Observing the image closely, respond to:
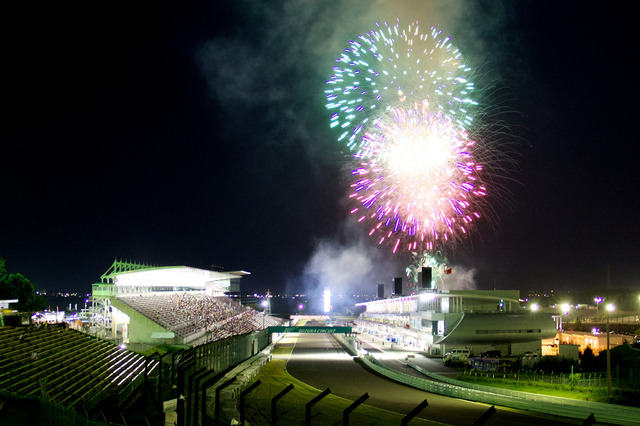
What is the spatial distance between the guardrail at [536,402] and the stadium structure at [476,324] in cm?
1914

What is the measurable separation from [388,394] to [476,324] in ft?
87.2

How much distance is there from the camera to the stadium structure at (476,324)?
178 ft

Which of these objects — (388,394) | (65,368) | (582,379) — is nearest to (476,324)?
(582,379)

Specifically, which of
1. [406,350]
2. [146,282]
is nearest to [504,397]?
[406,350]

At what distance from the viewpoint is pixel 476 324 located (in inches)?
2135

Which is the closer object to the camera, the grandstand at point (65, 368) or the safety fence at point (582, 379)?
the grandstand at point (65, 368)

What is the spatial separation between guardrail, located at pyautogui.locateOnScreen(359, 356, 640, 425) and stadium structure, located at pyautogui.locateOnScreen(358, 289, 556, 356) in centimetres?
1914

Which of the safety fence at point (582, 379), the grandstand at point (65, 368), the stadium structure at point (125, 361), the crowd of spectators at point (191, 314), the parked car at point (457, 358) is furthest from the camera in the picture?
the crowd of spectators at point (191, 314)

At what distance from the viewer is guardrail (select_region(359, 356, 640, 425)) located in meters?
22.5

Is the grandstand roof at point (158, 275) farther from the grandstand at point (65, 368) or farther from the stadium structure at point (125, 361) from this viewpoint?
the grandstand at point (65, 368)

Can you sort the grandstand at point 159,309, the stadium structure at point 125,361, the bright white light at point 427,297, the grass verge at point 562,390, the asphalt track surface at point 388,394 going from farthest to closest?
1. the bright white light at point 427,297
2. the grandstand at point 159,309
3. the grass verge at point 562,390
4. the asphalt track surface at point 388,394
5. the stadium structure at point 125,361

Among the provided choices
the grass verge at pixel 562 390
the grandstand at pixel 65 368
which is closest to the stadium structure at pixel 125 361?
the grandstand at pixel 65 368

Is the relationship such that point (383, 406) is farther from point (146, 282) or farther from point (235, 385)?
point (146, 282)

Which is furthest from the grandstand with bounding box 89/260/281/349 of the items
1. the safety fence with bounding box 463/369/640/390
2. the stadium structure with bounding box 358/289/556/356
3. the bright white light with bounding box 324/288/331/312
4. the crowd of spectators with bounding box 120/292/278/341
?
the bright white light with bounding box 324/288/331/312
